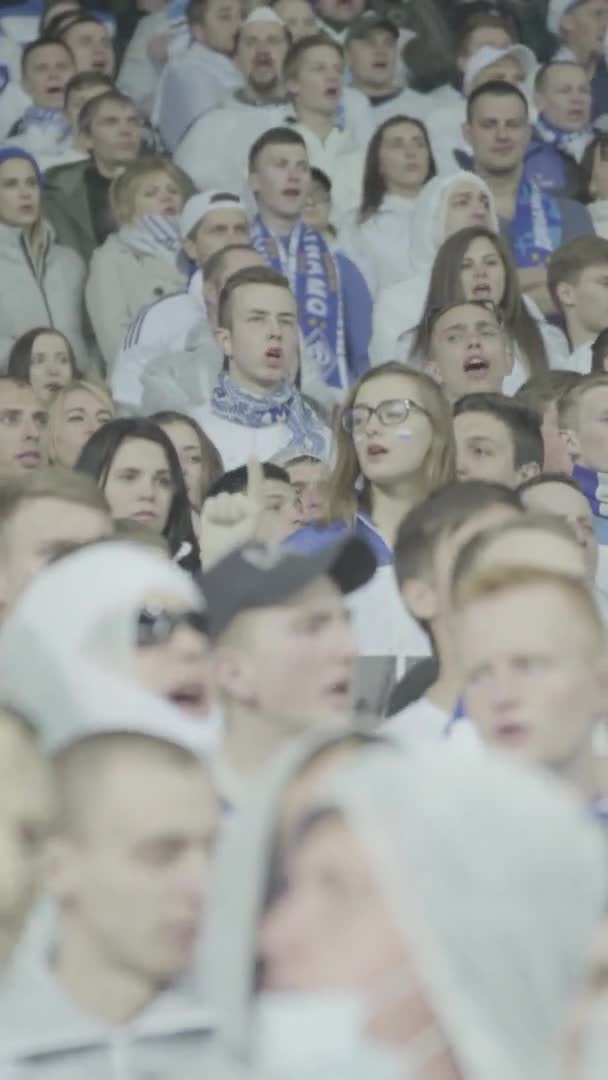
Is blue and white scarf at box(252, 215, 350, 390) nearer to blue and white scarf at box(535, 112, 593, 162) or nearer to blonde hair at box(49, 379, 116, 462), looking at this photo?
blonde hair at box(49, 379, 116, 462)

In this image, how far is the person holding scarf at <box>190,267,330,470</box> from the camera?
902 cm

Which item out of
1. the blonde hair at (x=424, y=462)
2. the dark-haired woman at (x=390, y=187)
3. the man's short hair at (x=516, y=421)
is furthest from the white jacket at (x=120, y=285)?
the blonde hair at (x=424, y=462)

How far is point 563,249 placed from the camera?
10.4 m

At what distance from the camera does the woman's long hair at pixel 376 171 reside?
11.3m

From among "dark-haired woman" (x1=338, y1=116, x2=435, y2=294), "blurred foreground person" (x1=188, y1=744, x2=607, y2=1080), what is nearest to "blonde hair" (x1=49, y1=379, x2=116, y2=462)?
"dark-haired woman" (x1=338, y1=116, x2=435, y2=294)

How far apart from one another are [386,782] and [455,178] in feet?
24.3

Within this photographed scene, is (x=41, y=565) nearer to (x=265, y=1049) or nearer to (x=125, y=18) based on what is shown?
(x=265, y=1049)

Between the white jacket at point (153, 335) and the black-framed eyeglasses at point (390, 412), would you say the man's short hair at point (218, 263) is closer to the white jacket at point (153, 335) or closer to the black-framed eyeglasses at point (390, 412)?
the white jacket at point (153, 335)

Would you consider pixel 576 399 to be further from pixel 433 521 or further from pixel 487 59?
pixel 487 59

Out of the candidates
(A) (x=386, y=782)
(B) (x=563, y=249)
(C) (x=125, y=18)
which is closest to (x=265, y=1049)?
(A) (x=386, y=782)

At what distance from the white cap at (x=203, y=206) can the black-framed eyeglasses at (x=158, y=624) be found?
219 inches

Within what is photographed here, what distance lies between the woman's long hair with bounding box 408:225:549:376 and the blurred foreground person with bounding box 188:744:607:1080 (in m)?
6.26

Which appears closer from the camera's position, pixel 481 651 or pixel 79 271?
pixel 481 651

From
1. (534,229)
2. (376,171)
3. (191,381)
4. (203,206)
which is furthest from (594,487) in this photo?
(376,171)
